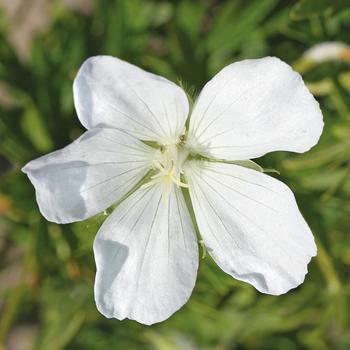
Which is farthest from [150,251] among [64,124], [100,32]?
[100,32]

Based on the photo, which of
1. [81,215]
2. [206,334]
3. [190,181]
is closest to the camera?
[81,215]

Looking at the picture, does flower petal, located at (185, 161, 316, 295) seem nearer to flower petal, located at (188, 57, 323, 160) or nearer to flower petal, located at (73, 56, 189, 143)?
flower petal, located at (188, 57, 323, 160)

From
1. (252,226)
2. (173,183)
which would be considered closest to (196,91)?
(173,183)

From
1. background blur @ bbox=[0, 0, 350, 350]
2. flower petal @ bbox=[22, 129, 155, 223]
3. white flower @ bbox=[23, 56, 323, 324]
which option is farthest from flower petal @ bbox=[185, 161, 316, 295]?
background blur @ bbox=[0, 0, 350, 350]

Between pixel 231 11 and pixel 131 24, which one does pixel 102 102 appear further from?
pixel 231 11

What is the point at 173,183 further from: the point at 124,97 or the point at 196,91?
the point at 196,91
